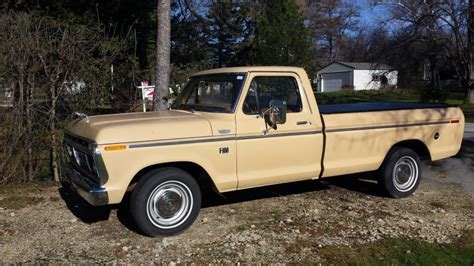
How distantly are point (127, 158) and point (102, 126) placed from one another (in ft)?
1.45

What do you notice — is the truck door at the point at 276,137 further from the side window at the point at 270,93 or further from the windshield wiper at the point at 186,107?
the windshield wiper at the point at 186,107

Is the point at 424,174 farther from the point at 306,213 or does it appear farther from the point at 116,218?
the point at 116,218

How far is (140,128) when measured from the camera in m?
5.31

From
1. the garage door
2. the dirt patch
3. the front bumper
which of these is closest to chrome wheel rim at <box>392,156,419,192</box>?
the front bumper

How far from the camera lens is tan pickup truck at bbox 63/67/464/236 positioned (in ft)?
17.3

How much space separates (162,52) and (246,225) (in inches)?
229

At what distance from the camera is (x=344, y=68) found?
64812 millimetres

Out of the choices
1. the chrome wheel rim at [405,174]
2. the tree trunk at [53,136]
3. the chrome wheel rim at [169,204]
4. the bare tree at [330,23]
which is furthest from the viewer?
the bare tree at [330,23]

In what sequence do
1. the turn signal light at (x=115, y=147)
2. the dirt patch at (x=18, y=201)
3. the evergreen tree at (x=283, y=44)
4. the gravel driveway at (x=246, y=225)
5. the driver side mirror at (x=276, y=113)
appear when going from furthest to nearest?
the evergreen tree at (x=283, y=44)
the dirt patch at (x=18, y=201)
the driver side mirror at (x=276, y=113)
the gravel driveway at (x=246, y=225)
the turn signal light at (x=115, y=147)

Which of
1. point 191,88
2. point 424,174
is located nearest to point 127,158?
point 191,88

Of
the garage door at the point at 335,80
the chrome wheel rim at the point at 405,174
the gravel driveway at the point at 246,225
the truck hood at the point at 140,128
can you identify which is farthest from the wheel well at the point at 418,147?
the garage door at the point at 335,80

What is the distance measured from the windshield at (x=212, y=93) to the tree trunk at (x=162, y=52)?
4017mm

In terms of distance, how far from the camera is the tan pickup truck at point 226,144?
527cm

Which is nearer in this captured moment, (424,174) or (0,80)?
(0,80)
